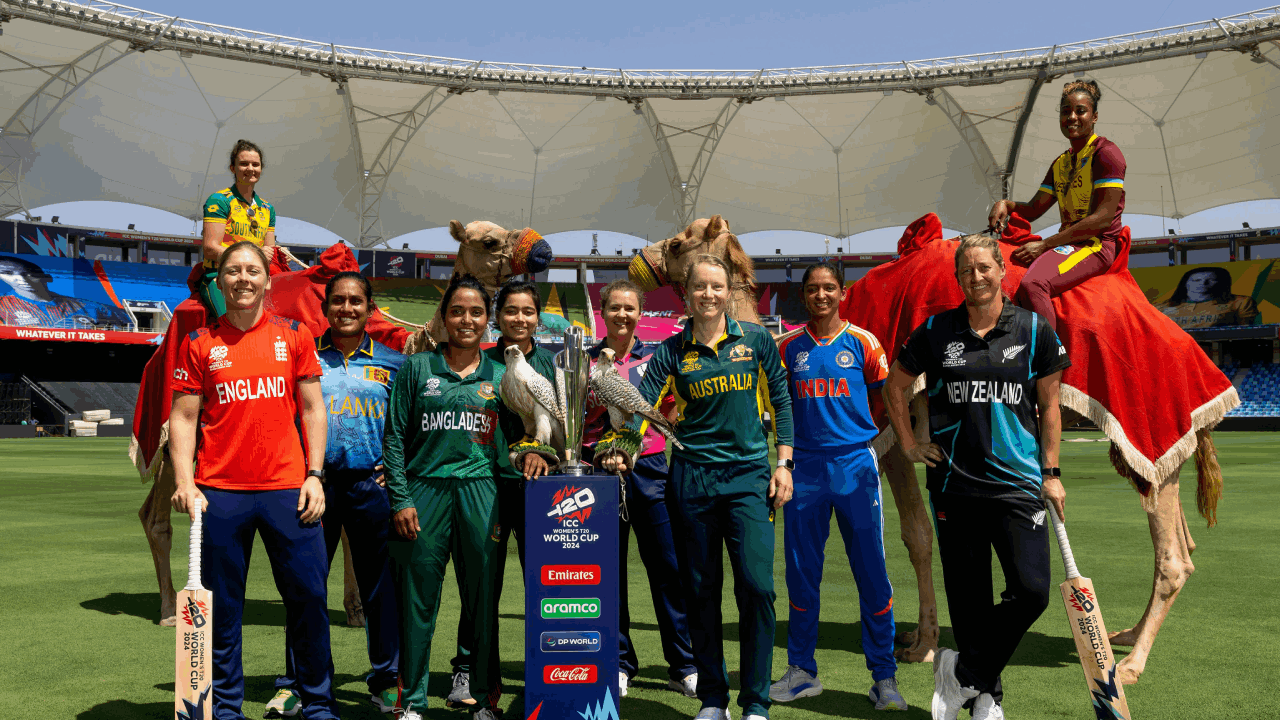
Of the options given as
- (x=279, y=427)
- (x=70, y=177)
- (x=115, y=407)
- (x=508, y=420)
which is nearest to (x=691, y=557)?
(x=508, y=420)

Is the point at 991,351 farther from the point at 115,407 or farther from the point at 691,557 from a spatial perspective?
the point at 115,407

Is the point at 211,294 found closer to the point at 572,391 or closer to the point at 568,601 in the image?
the point at 572,391

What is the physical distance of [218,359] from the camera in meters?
3.52

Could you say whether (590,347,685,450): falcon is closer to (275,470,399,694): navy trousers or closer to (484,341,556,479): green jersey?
(484,341,556,479): green jersey

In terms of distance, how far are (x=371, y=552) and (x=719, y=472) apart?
1707mm

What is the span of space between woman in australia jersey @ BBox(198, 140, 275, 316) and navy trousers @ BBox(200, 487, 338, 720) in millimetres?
2099

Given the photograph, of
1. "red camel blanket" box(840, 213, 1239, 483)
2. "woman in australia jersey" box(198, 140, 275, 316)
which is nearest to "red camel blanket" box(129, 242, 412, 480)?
"woman in australia jersey" box(198, 140, 275, 316)

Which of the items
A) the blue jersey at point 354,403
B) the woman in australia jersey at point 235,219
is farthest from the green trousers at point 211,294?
the blue jersey at point 354,403

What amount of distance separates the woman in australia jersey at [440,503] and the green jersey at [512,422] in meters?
0.04

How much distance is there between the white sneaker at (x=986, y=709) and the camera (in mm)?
3494

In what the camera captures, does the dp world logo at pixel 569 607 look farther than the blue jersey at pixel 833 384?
No

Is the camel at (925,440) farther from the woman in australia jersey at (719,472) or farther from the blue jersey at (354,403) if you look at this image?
the blue jersey at (354,403)

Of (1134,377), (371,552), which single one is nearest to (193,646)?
(371,552)

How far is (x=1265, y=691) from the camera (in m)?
3.99
